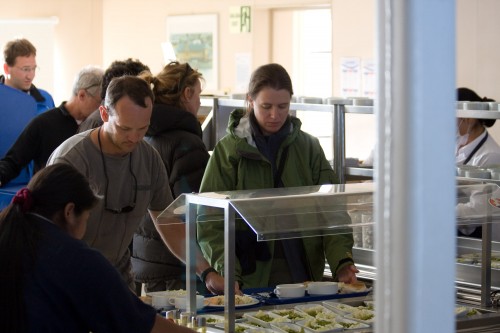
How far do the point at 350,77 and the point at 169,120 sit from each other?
17.0 ft

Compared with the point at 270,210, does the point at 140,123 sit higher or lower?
higher

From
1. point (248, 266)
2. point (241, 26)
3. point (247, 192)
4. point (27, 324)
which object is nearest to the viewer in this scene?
point (27, 324)

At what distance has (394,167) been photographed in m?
0.78

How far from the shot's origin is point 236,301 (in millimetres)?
3006

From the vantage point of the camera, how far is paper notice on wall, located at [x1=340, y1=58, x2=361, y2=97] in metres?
8.61

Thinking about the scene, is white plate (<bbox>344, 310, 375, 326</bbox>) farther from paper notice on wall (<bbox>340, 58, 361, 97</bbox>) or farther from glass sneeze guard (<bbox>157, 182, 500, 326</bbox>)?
paper notice on wall (<bbox>340, 58, 361, 97</bbox>)

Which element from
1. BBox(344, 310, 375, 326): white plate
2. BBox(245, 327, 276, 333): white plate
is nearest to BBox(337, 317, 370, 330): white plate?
BBox(344, 310, 375, 326): white plate

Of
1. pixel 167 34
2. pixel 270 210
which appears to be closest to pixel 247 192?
pixel 270 210

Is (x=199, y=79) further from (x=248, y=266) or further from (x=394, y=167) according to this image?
(x=394, y=167)

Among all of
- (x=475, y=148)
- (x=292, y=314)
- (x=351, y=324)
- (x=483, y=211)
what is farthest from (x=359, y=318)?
(x=475, y=148)

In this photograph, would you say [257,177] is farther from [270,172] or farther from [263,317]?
[263,317]

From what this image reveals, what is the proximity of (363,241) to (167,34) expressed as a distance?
735 centimetres

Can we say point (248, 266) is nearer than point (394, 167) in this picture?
No

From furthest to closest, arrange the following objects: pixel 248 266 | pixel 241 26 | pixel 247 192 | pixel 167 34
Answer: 1. pixel 167 34
2. pixel 241 26
3. pixel 248 266
4. pixel 247 192
